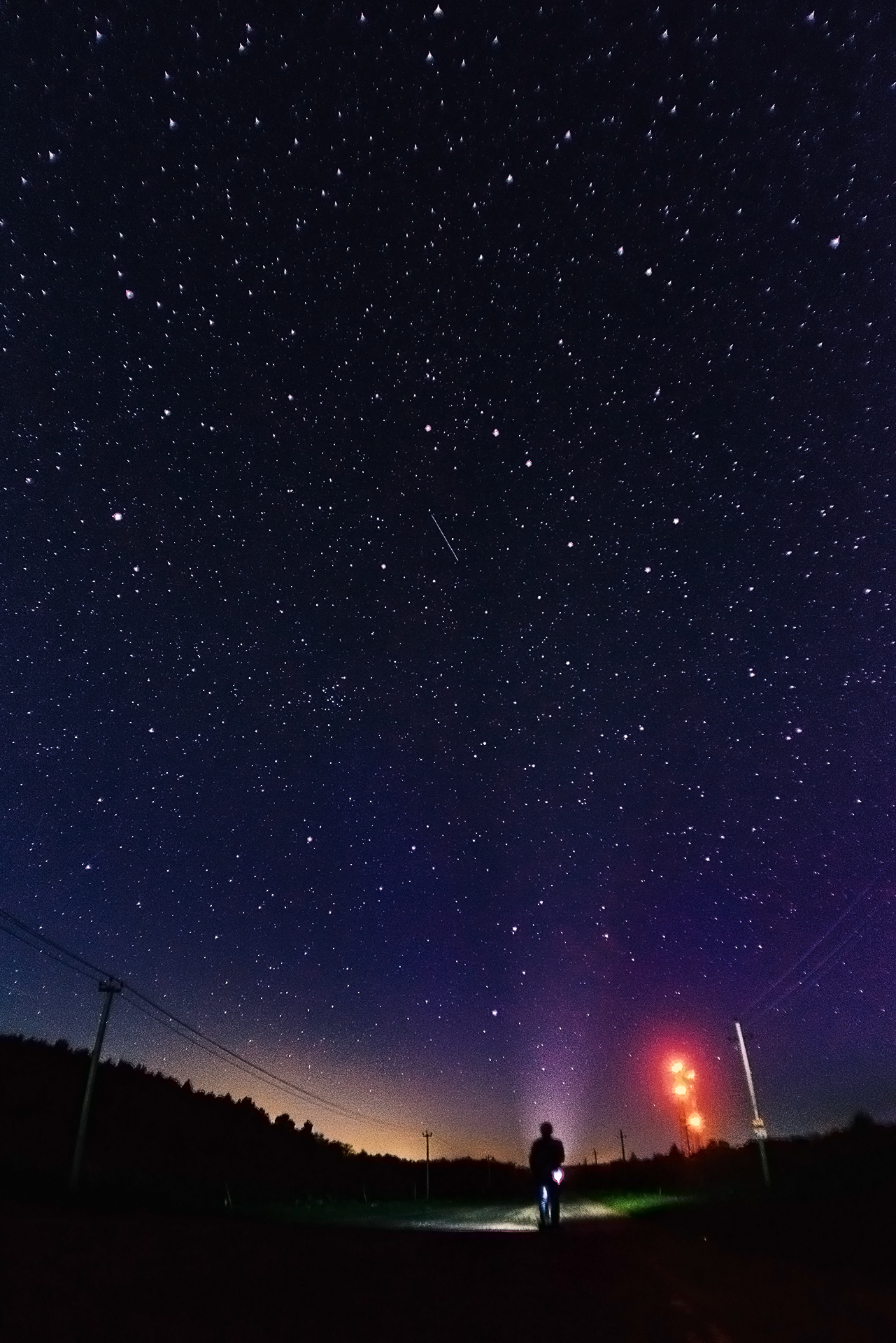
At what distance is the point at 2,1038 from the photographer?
43.8 meters

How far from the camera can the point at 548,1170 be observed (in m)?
10.9

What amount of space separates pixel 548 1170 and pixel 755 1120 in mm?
23307

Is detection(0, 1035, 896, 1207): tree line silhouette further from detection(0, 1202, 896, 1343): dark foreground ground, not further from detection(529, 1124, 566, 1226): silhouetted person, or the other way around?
detection(0, 1202, 896, 1343): dark foreground ground

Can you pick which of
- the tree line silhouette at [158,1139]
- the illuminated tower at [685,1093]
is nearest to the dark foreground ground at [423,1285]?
the tree line silhouette at [158,1139]

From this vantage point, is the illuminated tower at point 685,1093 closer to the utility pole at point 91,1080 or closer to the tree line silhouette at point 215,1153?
the tree line silhouette at point 215,1153

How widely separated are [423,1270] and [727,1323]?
120 inches

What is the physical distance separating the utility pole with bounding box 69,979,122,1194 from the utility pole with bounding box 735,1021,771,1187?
2129 cm

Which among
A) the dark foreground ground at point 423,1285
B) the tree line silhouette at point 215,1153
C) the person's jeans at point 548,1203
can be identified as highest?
the tree line silhouette at point 215,1153

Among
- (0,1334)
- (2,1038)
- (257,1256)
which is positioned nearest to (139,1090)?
(2,1038)

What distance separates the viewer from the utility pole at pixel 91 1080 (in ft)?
80.3

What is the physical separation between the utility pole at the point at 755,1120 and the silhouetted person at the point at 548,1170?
19.6 m

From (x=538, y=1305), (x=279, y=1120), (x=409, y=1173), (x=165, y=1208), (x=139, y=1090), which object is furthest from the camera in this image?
(x=409, y=1173)

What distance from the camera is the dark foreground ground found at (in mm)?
4695

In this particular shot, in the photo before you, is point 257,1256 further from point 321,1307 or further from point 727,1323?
point 727,1323
